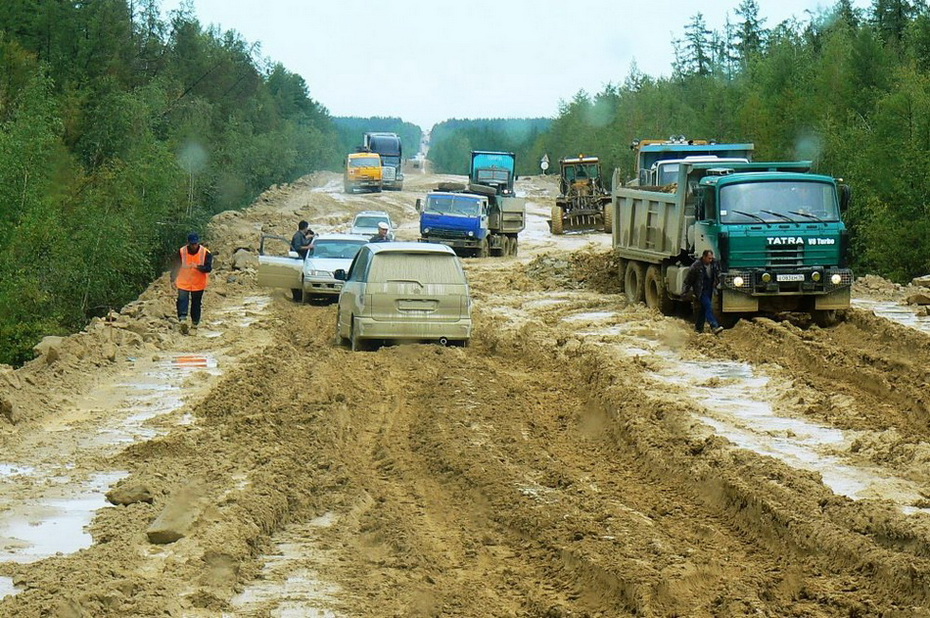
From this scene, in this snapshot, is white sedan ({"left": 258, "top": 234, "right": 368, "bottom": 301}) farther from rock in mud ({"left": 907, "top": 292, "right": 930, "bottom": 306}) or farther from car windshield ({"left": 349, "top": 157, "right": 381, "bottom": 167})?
car windshield ({"left": 349, "top": 157, "right": 381, "bottom": 167})

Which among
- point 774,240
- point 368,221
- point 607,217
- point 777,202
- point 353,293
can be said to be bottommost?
point 353,293

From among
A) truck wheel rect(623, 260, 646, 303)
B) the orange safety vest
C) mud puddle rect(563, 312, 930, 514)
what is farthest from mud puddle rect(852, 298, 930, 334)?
the orange safety vest

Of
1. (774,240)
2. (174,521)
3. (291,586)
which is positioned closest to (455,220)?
(774,240)

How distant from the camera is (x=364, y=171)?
81000 mm

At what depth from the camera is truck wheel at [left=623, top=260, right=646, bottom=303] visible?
25688 millimetres

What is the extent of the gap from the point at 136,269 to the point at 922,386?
1518 inches

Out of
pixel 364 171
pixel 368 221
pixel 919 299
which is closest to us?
pixel 919 299

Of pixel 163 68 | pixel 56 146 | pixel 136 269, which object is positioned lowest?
pixel 136 269

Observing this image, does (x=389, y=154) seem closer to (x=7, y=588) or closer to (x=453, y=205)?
(x=453, y=205)

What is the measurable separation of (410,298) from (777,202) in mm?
6933

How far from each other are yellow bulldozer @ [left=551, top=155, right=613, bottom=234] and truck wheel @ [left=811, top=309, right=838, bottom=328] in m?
27.3

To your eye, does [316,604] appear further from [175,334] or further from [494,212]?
[494,212]

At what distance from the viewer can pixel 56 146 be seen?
51500mm

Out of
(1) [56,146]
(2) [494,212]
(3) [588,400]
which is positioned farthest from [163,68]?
(3) [588,400]
